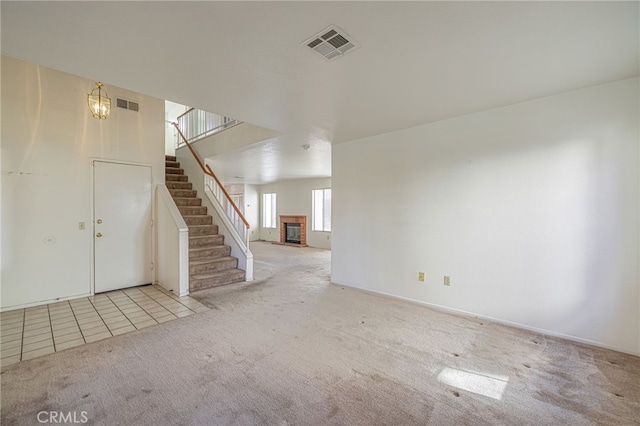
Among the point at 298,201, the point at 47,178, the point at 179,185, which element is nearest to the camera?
the point at 47,178

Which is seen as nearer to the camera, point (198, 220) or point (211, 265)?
point (211, 265)

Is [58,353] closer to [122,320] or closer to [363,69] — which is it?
[122,320]

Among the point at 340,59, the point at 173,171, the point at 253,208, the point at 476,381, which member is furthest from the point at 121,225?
the point at 253,208

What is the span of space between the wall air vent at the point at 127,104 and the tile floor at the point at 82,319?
3.00 m

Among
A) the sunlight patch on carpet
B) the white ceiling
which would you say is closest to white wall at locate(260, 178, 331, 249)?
the white ceiling

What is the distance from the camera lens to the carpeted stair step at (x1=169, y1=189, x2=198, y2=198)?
19.4 ft

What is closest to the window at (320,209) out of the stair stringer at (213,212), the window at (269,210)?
the window at (269,210)

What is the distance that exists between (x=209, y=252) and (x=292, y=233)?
18.5 feet

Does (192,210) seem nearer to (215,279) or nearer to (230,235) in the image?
(230,235)

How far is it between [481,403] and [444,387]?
242 mm

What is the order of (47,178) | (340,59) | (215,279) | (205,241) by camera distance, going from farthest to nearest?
(205,241)
(215,279)
(47,178)
(340,59)

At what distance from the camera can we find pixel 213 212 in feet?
18.8

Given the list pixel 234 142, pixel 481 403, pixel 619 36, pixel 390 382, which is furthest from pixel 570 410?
pixel 234 142

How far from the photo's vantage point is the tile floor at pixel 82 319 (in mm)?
2617
